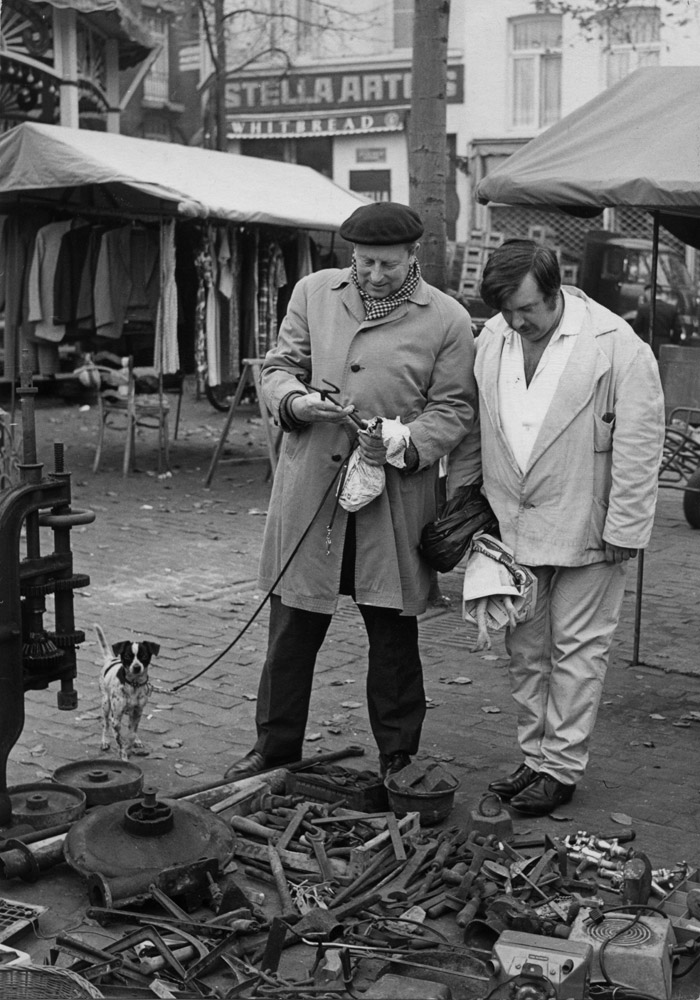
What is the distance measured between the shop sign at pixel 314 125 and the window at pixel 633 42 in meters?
4.82

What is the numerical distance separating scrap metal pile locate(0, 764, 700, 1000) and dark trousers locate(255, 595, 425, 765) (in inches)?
10.6

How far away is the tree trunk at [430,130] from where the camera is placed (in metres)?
8.20

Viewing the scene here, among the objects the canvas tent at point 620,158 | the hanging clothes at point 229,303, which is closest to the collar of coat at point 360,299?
the canvas tent at point 620,158

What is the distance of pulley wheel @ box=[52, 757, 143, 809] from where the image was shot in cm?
459

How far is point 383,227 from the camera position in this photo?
443 centimetres

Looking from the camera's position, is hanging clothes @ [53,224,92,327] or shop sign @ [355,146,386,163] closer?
hanging clothes @ [53,224,92,327]

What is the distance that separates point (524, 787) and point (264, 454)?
9101 mm

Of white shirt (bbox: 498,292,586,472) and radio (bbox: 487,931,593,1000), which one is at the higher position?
white shirt (bbox: 498,292,586,472)

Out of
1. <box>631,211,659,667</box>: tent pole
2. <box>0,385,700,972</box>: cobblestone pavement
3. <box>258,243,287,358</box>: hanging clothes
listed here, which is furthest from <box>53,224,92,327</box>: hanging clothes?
<box>631,211,659,667</box>: tent pole

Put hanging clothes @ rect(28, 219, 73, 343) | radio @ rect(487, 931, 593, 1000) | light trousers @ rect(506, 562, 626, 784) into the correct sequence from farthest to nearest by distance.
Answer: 1. hanging clothes @ rect(28, 219, 73, 343)
2. light trousers @ rect(506, 562, 626, 784)
3. radio @ rect(487, 931, 593, 1000)

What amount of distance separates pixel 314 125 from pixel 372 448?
27.0 meters

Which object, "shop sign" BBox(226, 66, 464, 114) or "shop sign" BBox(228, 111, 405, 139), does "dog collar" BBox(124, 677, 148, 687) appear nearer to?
"shop sign" BBox(226, 66, 464, 114)

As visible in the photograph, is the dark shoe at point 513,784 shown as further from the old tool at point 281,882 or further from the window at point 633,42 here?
the window at point 633,42

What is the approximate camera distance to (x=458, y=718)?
5.82m
